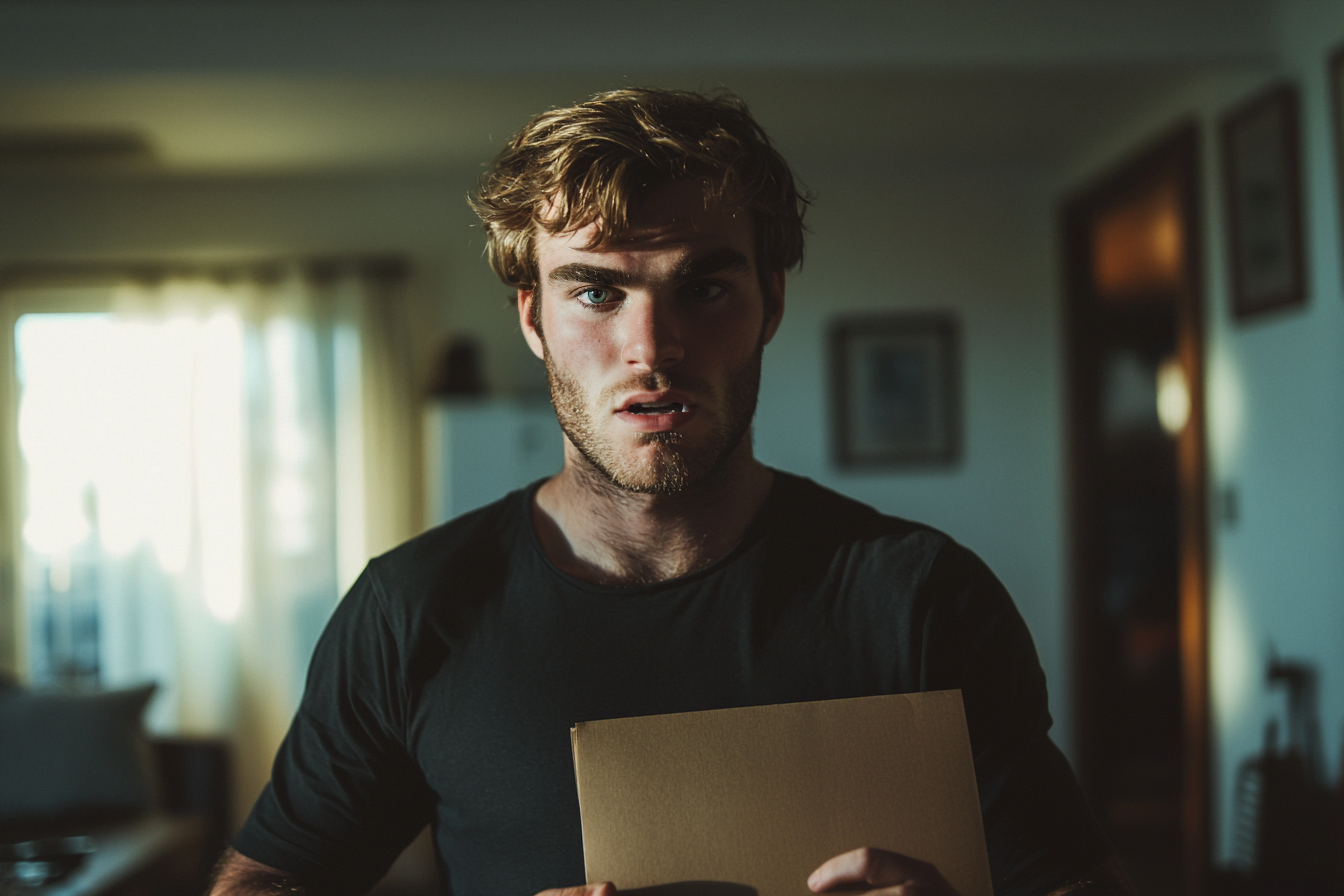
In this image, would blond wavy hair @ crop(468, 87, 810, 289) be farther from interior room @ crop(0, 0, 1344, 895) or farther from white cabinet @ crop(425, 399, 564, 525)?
white cabinet @ crop(425, 399, 564, 525)

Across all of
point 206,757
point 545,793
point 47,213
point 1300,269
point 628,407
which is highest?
point 47,213

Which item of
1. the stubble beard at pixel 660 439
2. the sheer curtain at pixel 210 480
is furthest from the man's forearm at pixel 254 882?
the sheer curtain at pixel 210 480

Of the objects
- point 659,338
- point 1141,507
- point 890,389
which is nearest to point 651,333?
point 659,338

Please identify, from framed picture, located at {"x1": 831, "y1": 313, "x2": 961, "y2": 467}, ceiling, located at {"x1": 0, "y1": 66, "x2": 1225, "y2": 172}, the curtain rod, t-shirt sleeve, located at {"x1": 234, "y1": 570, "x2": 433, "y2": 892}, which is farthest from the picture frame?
the curtain rod

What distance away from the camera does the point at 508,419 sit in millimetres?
3678

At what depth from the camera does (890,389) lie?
4.12 meters

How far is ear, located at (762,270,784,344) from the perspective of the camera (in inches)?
39.8

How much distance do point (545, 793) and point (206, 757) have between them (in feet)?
10.0

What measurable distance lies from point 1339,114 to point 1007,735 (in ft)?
7.09

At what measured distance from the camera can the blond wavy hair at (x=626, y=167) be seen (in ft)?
2.97

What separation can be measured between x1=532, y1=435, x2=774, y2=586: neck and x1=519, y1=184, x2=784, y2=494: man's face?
0.16 ft

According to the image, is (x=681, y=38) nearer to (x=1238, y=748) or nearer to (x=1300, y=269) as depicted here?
(x=1300, y=269)

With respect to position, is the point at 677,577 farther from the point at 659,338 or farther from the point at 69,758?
the point at 69,758

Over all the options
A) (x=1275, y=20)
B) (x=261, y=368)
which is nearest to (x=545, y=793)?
(x=1275, y=20)
